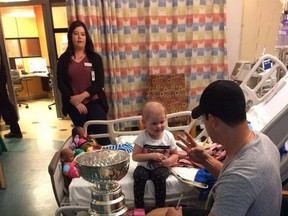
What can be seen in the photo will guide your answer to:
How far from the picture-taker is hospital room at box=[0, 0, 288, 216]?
2.96ft

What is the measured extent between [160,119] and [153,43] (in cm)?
186

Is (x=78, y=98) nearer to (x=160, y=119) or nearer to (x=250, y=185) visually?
(x=160, y=119)

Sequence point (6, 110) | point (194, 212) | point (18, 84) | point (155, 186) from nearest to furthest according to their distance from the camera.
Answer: point (194, 212)
point (155, 186)
point (6, 110)
point (18, 84)

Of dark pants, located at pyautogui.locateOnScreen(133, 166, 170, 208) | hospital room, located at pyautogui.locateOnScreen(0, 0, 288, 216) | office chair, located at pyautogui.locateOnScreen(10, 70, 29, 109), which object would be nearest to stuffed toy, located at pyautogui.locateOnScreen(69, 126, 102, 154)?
hospital room, located at pyautogui.locateOnScreen(0, 0, 288, 216)

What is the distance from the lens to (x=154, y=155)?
1.63 meters

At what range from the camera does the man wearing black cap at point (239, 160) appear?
0.85m

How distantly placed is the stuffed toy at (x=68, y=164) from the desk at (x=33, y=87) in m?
5.37

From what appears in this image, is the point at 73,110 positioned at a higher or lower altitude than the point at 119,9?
lower

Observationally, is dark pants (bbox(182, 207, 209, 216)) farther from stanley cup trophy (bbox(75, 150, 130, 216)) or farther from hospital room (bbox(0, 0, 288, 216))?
stanley cup trophy (bbox(75, 150, 130, 216))

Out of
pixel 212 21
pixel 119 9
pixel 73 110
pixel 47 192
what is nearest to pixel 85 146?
pixel 73 110

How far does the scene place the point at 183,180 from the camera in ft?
5.17

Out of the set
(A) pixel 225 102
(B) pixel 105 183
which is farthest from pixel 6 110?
(A) pixel 225 102

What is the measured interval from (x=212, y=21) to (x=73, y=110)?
212cm

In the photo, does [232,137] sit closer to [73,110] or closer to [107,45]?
[73,110]
